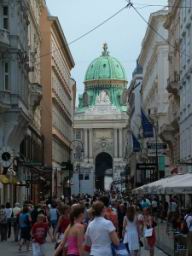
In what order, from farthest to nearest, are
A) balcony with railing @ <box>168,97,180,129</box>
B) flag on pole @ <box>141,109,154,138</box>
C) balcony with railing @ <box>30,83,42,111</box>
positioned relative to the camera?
balcony with railing @ <box>30,83,42,111</box>, balcony with railing @ <box>168,97,180,129</box>, flag on pole @ <box>141,109,154,138</box>

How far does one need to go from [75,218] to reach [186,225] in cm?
1107

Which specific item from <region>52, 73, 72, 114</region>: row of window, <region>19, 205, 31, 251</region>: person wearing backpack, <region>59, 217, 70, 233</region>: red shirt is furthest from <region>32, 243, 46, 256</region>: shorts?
<region>52, 73, 72, 114</region>: row of window

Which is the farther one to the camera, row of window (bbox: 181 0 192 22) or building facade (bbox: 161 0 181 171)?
building facade (bbox: 161 0 181 171)

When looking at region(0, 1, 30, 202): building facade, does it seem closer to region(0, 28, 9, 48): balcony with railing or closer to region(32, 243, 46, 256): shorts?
region(0, 28, 9, 48): balcony with railing

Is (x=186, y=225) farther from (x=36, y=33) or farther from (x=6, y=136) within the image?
(x=36, y=33)

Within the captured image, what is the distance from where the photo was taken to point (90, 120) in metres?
187

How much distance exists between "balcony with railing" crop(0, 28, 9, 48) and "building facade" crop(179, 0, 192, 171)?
34.8 ft

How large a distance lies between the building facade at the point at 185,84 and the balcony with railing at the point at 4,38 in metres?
10.6

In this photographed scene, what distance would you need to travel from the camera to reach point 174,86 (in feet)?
180

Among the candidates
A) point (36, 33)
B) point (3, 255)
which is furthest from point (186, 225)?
point (36, 33)

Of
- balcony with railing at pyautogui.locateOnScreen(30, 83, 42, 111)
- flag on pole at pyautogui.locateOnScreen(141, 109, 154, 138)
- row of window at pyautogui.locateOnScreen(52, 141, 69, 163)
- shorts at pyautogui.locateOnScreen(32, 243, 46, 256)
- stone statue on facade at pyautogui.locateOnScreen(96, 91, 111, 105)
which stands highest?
stone statue on facade at pyautogui.locateOnScreen(96, 91, 111, 105)

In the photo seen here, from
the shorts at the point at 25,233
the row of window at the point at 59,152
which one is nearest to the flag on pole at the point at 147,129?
the shorts at the point at 25,233

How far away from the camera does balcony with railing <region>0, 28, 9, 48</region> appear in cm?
4248

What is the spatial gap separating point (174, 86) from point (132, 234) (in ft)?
124
